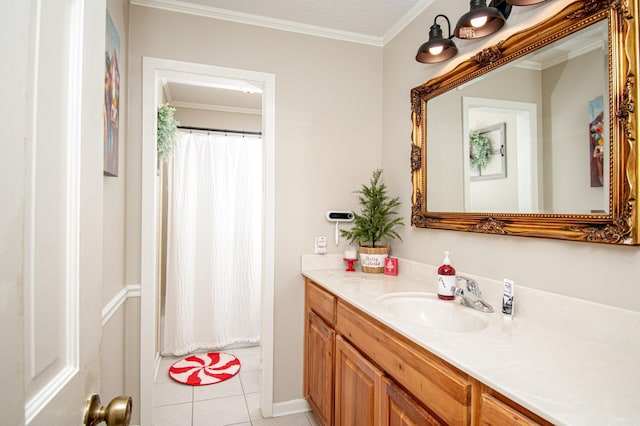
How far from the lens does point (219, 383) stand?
2.63 metres

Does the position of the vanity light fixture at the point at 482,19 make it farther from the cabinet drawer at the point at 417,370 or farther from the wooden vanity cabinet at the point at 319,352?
the wooden vanity cabinet at the point at 319,352

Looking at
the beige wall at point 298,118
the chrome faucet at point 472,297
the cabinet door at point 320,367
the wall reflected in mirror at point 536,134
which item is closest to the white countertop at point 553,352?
the chrome faucet at point 472,297

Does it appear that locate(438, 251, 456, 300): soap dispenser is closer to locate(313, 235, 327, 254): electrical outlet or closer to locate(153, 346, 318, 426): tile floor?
locate(313, 235, 327, 254): electrical outlet

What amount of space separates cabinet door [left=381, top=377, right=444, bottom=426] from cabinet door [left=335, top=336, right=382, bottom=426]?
0.05 meters

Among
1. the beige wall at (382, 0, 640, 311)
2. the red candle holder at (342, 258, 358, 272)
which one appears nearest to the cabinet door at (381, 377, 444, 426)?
the beige wall at (382, 0, 640, 311)

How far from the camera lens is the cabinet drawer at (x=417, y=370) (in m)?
0.92

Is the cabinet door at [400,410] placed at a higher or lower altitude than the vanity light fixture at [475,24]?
lower

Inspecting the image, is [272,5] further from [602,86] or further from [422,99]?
[602,86]

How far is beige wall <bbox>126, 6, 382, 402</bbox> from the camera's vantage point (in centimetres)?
213

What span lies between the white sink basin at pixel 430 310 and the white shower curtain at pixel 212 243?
1.99 meters

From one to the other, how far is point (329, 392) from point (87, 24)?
5.98 ft

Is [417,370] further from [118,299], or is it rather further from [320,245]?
[118,299]

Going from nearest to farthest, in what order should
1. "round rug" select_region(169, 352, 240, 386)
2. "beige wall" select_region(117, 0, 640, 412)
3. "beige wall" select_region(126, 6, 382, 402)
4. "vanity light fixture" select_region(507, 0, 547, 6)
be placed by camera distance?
"vanity light fixture" select_region(507, 0, 547, 6) → "beige wall" select_region(117, 0, 640, 412) → "beige wall" select_region(126, 6, 382, 402) → "round rug" select_region(169, 352, 240, 386)

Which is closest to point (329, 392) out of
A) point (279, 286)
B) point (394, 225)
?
point (279, 286)
